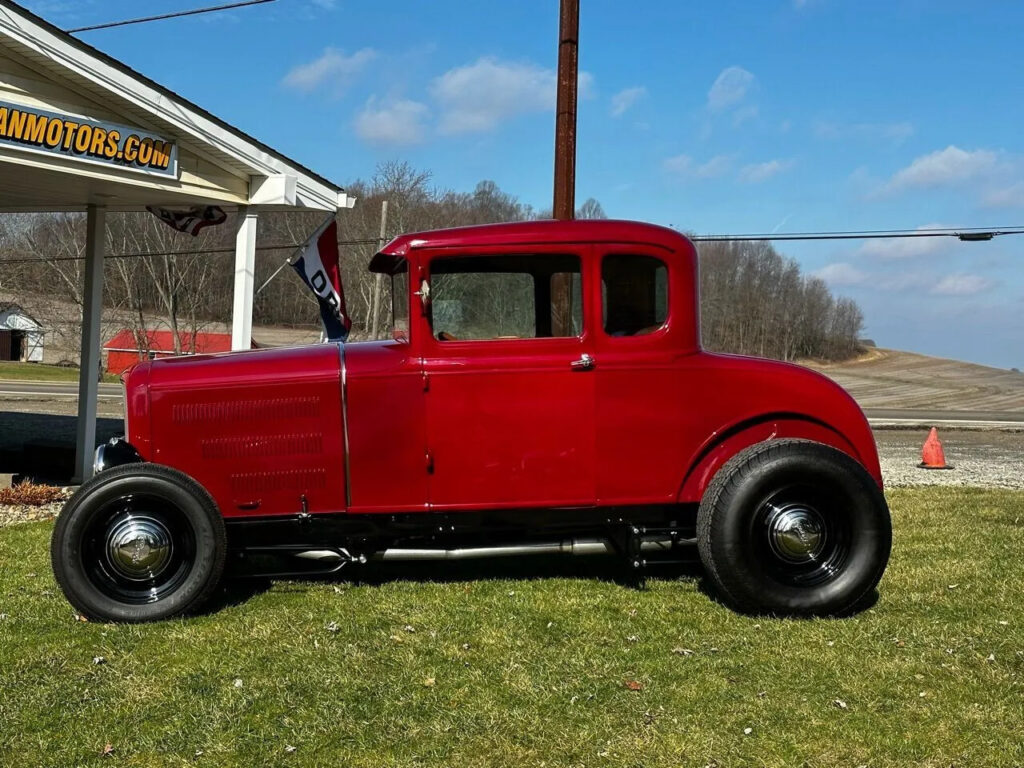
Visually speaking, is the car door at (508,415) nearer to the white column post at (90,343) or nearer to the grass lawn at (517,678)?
the grass lawn at (517,678)

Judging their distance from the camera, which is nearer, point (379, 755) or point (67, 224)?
point (379, 755)

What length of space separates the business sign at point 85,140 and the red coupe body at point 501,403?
153 inches

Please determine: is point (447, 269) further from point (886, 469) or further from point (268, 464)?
point (886, 469)

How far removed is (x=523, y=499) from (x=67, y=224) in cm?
3769

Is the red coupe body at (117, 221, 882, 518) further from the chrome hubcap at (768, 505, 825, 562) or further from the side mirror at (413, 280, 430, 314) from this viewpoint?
the chrome hubcap at (768, 505, 825, 562)

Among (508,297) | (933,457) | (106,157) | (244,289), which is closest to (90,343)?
(244,289)

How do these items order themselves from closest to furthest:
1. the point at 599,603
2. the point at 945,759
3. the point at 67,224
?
the point at 945,759, the point at 599,603, the point at 67,224

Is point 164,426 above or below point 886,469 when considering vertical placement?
above

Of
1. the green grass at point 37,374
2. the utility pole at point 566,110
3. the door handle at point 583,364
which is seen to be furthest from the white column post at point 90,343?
the green grass at point 37,374

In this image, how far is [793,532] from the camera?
4.51 m

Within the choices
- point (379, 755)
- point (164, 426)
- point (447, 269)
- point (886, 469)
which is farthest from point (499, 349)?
point (886, 469)

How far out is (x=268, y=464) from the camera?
465 cm

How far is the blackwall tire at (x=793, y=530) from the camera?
443 cm

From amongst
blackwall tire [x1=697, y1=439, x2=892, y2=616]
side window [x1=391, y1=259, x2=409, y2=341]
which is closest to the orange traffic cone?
blackwall tire [x1=697, y1=439, x2=892, y2=616]
